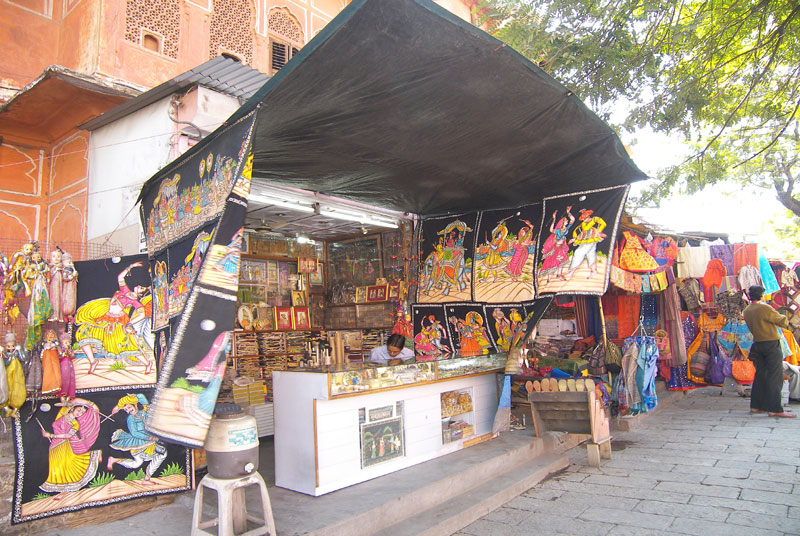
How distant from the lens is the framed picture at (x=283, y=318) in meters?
7.68

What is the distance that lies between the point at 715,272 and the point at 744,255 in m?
0.48

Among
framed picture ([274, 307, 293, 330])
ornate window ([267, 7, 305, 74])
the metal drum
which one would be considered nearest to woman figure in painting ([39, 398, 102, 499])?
the metal drum

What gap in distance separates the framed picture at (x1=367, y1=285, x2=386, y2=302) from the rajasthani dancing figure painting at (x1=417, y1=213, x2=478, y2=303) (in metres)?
1.46

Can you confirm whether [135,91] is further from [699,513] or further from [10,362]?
[699,513]

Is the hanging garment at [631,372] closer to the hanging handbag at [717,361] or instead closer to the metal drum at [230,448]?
the hanging handbag at [717,361]

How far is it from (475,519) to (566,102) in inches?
124

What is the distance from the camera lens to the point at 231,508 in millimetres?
2719

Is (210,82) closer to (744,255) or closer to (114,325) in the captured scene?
(114,325)

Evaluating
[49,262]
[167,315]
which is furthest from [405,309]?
[49,262]

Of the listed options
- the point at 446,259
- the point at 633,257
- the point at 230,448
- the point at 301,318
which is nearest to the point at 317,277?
the point at 301,318

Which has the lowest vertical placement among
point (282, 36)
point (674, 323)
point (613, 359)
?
point (613, 359)

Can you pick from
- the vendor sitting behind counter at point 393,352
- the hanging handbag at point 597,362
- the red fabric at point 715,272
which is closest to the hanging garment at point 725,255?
the red fabric at point 715,272

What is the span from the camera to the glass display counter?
3.83 metres

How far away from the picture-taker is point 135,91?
19.0 ft
